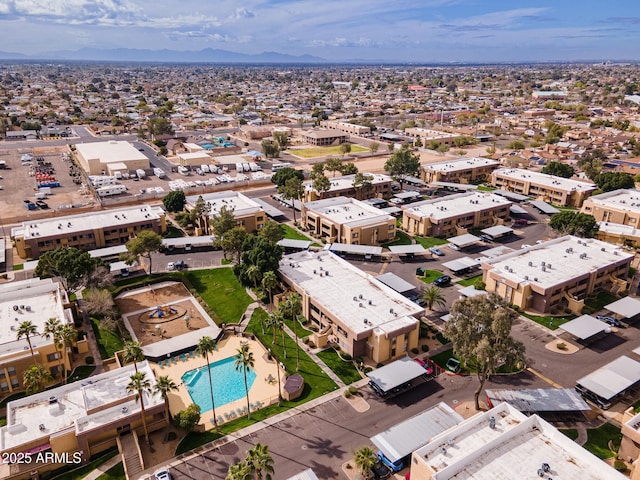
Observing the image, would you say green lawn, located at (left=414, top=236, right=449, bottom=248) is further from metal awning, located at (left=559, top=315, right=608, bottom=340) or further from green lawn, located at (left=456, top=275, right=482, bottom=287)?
metal awning, located at (left=559, top=315, right=608, bottom=340)

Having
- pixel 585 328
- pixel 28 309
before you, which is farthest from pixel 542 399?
pixel 28 309

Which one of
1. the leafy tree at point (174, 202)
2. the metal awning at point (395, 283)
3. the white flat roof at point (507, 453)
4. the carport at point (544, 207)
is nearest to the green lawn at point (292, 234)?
the metal awning at point (395, 283)

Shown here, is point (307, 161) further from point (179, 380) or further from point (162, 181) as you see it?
point (179, 380)

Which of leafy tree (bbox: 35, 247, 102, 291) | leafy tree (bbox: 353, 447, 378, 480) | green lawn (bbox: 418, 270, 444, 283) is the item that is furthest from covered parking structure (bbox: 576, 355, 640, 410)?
leafy tree (bbox: 35, 247, 102, 291)

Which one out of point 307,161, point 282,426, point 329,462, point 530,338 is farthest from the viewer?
point 307,161

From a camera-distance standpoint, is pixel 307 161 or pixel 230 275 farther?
pixel 307 161

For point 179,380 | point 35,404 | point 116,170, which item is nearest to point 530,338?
point 179,380

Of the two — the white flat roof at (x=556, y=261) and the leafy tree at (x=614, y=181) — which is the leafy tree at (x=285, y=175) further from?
the leafy tree at (x=614, y=181)
